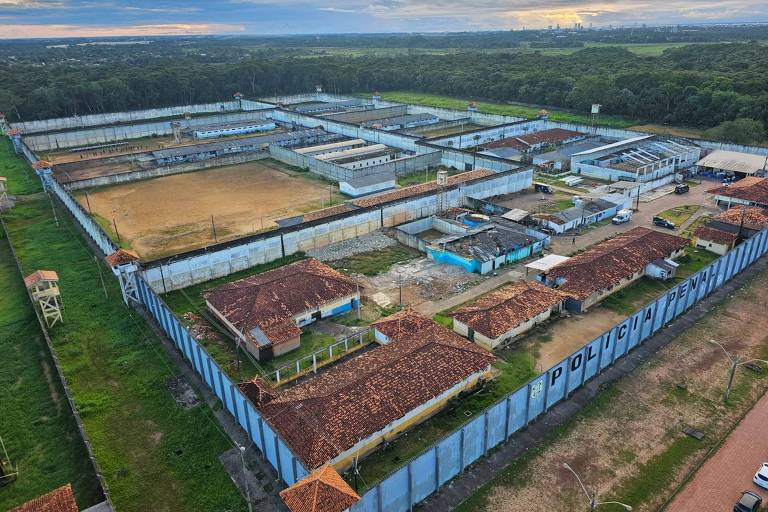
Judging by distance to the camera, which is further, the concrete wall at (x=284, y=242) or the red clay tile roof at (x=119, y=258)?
the concrete wall at (x=284, y=242)

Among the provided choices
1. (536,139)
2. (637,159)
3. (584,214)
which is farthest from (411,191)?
(536,139)

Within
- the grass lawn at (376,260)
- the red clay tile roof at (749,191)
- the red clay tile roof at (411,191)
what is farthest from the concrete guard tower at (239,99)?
the red clay tile roof at (749,191)

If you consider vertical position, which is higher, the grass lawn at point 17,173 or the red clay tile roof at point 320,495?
the red clay tile roof at point 320,495

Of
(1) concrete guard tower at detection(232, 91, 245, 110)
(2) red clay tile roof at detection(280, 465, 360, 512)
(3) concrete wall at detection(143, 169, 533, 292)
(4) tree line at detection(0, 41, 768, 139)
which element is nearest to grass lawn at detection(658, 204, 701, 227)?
(3) concrete wall at detection(143, 169, 533, 292)

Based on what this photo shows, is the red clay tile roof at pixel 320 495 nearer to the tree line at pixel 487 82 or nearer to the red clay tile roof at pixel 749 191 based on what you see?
the red clay tile roof at pixel 749 191

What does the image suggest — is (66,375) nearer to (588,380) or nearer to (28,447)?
(28,447)

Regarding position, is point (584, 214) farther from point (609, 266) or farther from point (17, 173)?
point (17, 173)

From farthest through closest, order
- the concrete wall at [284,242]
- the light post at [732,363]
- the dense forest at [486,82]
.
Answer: the dense forest at [486,82] → the concrete wall at [284,242] → the light post at [732,363]
